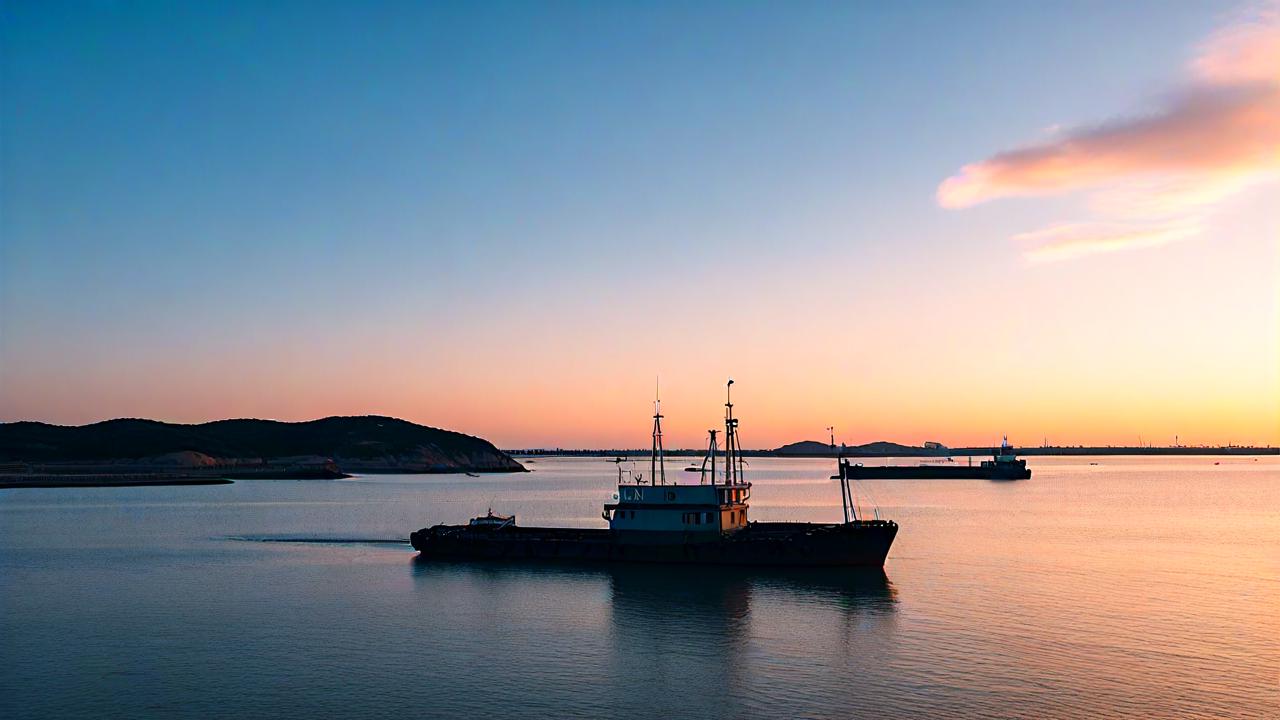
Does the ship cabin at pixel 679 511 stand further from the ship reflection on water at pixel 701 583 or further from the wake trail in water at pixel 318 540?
the wake trail in water at pixel 318 540

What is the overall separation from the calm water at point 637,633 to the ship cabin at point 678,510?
120 inches

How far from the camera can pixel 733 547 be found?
6700cm

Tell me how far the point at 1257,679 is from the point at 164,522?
10790cm

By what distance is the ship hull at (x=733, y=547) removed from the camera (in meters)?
66.6

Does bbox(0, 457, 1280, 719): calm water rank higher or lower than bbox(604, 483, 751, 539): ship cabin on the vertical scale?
lower

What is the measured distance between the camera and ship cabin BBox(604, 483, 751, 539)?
6788cm

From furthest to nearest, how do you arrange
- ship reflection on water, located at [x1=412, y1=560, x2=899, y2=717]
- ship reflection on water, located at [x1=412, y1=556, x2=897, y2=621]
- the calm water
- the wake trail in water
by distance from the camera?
the wake trail in water
ship reflection on water, located at [x1=412, y1=556, x2=897, y2=621]
ship reflection on water, located at [x1=412, y1=560, x2=899, y2=717]
the calm water

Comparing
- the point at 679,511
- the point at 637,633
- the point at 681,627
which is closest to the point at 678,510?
the point at 679,511

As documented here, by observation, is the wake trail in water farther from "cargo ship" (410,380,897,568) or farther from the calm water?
"cargo ship" (410,380,897,568)

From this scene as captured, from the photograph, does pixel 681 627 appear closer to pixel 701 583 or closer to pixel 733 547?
pixel 701 583

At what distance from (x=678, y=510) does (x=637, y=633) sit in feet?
77.4

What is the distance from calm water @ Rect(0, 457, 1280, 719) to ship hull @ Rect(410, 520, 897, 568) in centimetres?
185

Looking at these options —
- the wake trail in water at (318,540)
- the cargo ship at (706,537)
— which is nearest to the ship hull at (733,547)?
the cargo ship at (706,537)

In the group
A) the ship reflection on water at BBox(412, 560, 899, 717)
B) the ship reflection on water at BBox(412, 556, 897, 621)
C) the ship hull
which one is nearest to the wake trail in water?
the ship reflection on water at BBox(412, 556, 897, 621)
